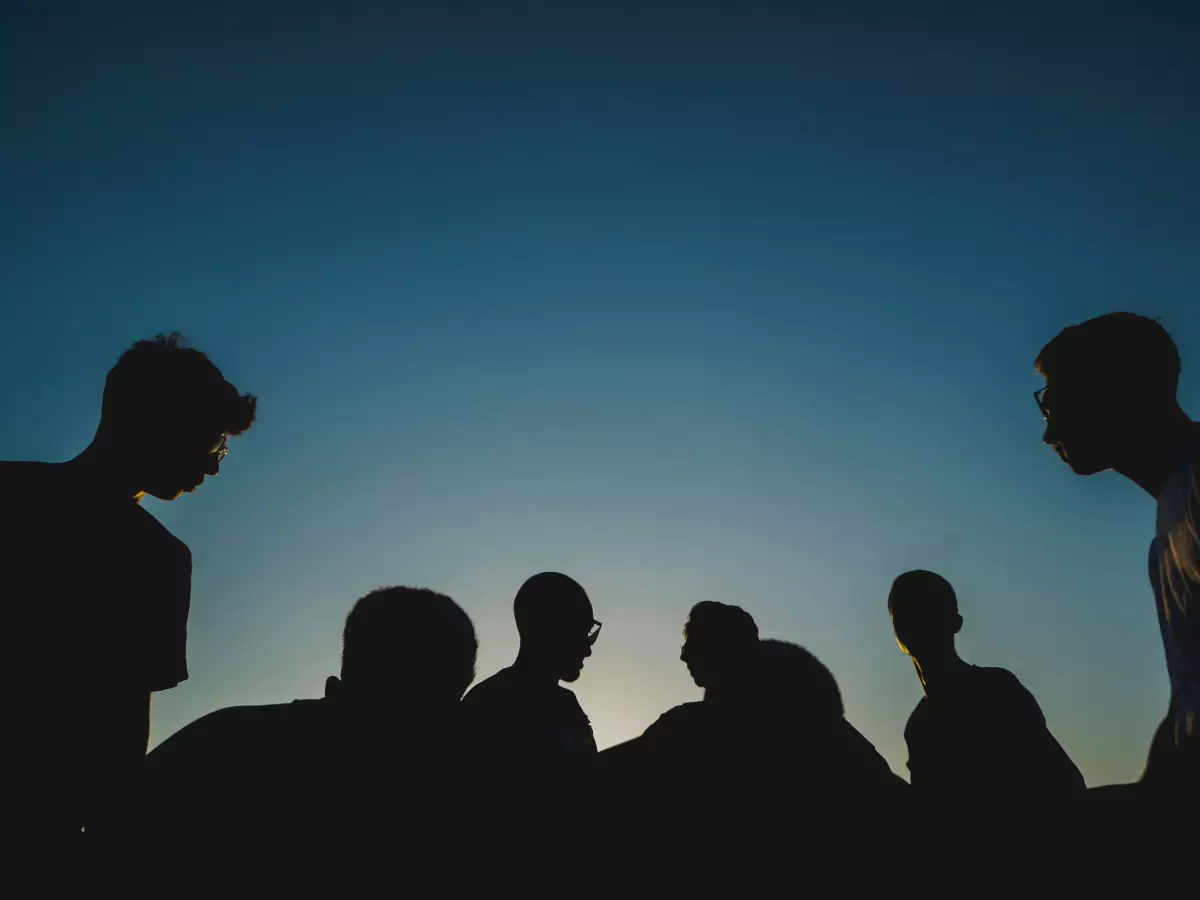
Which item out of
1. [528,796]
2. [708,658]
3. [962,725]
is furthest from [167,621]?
[962,725]

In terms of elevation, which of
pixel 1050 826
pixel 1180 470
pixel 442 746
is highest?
pixel 1180 470

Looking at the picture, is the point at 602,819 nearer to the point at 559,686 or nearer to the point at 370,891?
the point at 370,891

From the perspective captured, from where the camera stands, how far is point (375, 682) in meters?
2.31

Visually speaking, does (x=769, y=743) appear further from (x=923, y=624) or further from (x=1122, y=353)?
(x=1122, y=353)

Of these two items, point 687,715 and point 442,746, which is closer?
point 442,746

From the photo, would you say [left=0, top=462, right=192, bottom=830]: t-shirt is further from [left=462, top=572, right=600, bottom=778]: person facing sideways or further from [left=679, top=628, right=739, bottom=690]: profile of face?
[left=679, top=628, right=739, bottom=690]: profile of face

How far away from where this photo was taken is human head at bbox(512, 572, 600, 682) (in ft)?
13.2

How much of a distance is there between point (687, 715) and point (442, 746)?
5.20 ft

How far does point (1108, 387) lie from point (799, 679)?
1.93 m

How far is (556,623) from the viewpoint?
405 cm

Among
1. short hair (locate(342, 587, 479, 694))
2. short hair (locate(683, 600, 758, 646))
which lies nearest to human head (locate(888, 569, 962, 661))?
short hair (locate(683, 600, 758, 646))

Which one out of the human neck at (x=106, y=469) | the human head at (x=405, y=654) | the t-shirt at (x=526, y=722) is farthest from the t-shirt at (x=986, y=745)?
the human neck at (x=106, y=469)

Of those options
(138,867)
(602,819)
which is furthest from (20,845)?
(602,819)

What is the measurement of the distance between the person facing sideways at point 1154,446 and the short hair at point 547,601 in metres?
2.62
